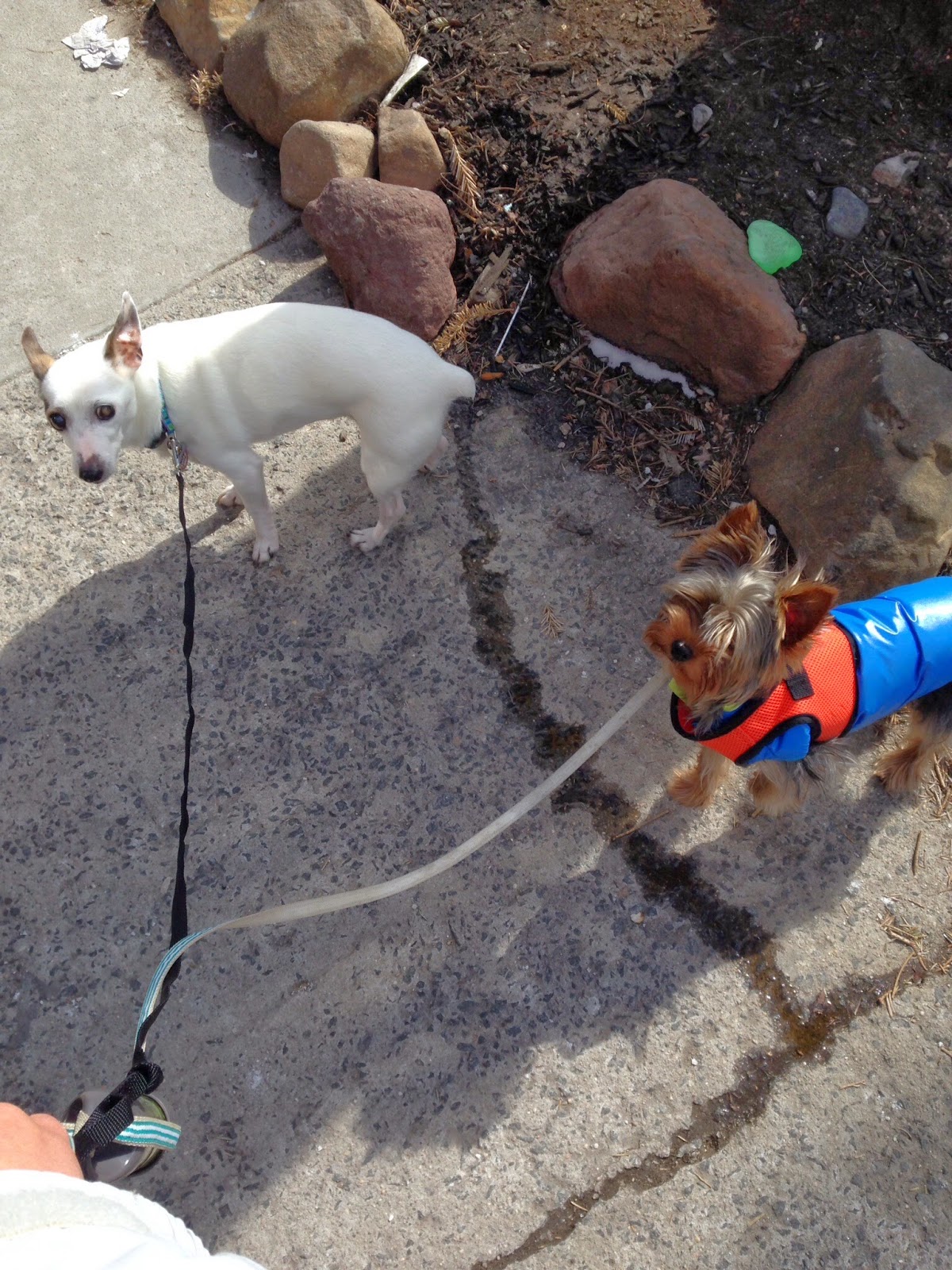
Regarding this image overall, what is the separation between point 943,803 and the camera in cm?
333

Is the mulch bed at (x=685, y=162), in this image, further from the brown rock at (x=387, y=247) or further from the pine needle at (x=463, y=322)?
the brown rock at (x=387, y=247)

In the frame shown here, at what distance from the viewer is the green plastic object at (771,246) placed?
3.85 metres

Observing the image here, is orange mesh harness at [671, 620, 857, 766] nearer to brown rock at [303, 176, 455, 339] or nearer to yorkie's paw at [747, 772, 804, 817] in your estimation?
yorkie's paw at [747, 772, 804, 817]

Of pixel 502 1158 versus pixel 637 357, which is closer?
pixel 502 1158

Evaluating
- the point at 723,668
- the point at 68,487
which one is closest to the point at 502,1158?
the point at 723,668

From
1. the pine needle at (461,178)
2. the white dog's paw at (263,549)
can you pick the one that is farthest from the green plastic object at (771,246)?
the white dog's paw at (263,549)

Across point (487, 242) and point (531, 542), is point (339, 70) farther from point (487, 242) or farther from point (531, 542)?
point (531, 542)

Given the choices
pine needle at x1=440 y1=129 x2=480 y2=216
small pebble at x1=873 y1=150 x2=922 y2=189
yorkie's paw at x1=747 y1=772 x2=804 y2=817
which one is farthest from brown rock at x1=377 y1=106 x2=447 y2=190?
yorkie's paw at x1=747 y1=772 x2=804 y2=817

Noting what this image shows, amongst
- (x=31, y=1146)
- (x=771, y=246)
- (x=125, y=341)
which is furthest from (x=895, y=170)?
(x=31, y=1146)

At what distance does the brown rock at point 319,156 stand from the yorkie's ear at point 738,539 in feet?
9.72

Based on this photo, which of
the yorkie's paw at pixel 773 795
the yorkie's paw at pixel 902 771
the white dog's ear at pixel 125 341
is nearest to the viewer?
the white dog's ear at pixel 125 341

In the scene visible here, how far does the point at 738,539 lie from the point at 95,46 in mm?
4833

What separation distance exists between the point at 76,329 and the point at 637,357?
2.74 meters

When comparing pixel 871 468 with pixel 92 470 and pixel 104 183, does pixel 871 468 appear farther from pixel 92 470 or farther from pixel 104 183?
pixel 104 183
